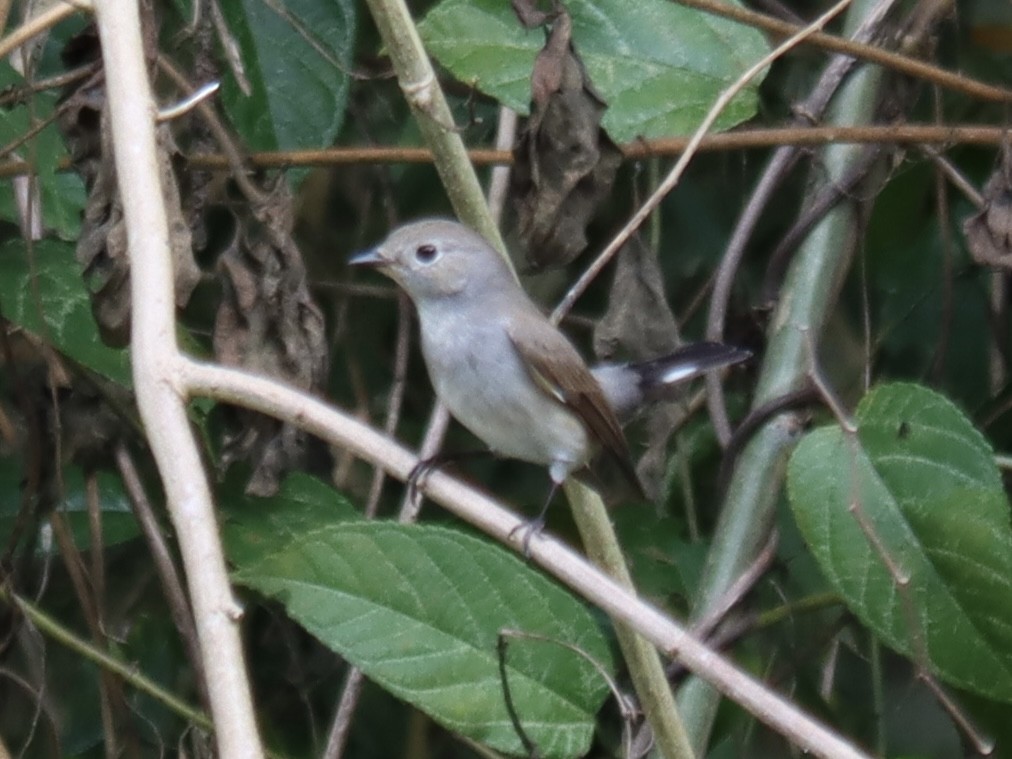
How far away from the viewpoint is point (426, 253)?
10.3ft

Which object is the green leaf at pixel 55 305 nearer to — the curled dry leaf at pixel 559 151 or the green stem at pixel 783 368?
the curled dry leaf at pixel 559 151

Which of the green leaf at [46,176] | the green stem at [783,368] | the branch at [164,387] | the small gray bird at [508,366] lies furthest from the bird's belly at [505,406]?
the branch at [164,387]

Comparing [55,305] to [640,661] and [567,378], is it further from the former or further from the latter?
[640,661]

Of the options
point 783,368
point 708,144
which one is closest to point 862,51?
point 708,144

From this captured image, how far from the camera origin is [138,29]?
6.45ft

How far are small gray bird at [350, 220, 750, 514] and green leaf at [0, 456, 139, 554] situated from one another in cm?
62

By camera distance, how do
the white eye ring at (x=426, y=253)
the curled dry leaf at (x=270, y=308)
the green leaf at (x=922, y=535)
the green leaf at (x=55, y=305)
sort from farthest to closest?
the white eye ring at (x=426, y=253) < the green leaf at (x=55, y=305) < the curled dry leaf at (x=270, y=308) < the green leaf at (x=922, y=535)

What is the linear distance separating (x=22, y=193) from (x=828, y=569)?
1488 mm

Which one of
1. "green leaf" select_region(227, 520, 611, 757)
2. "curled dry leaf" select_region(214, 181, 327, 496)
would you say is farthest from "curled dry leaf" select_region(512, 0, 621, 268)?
"green leaf" select_region(227, 520, 611, 757)

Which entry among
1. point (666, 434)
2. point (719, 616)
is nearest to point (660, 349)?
point (666, 434)

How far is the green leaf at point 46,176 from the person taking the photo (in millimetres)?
2795

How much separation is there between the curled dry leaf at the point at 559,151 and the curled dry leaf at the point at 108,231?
19.9 inches

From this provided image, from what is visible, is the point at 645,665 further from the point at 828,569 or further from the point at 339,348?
the point at 339,348

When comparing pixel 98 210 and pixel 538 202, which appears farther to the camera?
pixel 538 202
